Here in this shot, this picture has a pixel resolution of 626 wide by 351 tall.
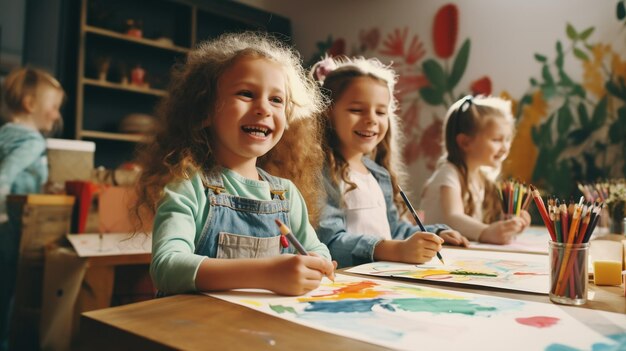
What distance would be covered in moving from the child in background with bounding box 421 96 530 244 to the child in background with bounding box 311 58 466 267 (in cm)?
31

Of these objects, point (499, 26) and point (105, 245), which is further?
point (499, 26)

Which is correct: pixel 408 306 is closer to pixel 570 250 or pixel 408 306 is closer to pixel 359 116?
pixel 570 250

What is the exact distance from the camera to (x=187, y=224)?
2.52 ft

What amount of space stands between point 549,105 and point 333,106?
2335 millimetres

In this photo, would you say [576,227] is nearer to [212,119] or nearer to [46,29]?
[212,119]

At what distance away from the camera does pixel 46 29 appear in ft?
11.3

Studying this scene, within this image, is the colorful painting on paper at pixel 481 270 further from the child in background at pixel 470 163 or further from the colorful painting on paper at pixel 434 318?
the child in background at pixel 470 163

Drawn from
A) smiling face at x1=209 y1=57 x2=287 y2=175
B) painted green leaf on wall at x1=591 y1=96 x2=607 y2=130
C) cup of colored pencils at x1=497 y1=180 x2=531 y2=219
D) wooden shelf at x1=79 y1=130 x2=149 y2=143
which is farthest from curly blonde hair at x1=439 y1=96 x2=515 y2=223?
wooden shelf at x1=79 y1=130 x2=149 y2=143

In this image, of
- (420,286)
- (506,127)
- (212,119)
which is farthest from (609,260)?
(506,127)

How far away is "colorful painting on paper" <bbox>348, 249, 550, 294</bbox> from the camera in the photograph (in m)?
0.75

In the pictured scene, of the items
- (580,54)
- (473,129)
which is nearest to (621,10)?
(580,54)

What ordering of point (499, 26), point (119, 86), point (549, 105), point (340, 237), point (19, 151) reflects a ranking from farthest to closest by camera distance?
point (119, 86) < point (499, 26) < point (549, 105) < point (19, 151) < point (340, 237)

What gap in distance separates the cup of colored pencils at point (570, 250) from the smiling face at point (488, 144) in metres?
1.22

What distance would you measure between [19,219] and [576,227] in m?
1.99
